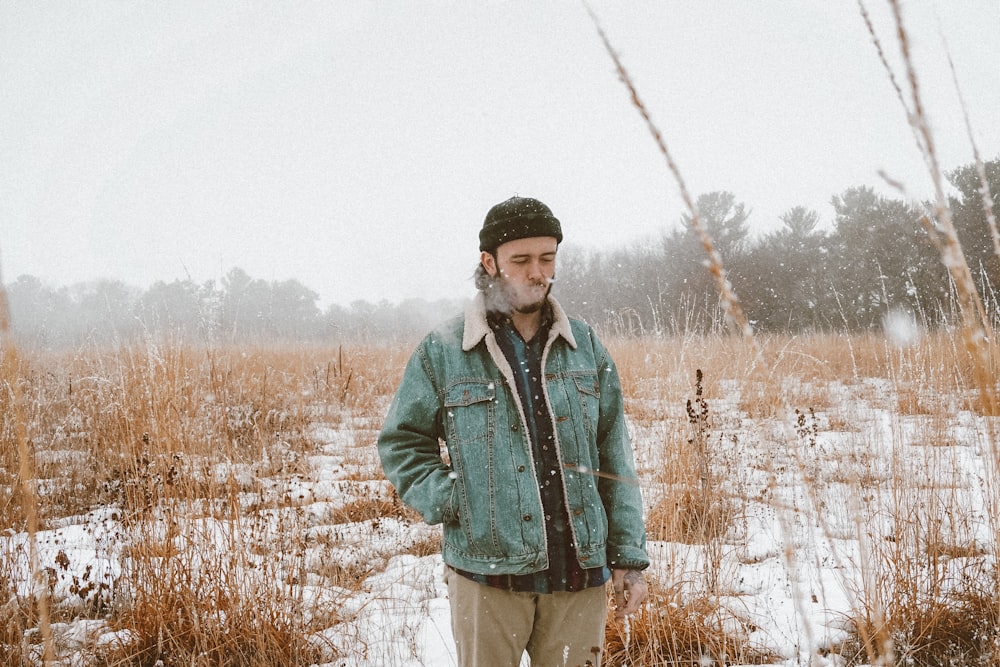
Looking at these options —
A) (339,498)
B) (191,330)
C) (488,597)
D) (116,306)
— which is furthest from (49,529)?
(488,597)

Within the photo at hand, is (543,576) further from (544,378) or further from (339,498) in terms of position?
(339,498)

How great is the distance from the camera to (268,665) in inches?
84.0

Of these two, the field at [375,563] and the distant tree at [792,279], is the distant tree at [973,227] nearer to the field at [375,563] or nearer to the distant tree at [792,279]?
the distant tree at [792,279]

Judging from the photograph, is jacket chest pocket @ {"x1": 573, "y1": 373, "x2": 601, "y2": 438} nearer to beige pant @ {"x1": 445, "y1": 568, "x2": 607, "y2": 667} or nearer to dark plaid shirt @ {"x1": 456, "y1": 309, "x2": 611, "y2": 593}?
dark plaid shirt @ {"x1": 456, "y1": 309, "x2": 611, "y2": 593}

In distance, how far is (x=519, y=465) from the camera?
1.45m

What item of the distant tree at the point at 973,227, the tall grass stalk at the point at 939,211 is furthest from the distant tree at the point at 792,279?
the tall grass stalk at the point at 939,211

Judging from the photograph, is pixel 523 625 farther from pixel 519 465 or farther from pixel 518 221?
pixel 518 221

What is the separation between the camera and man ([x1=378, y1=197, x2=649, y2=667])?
1407mm

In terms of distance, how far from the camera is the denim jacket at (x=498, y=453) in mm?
1398

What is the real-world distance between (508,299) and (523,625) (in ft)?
2.88

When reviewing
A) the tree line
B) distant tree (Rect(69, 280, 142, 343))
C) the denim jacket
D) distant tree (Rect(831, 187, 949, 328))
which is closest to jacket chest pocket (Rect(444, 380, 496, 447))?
the denim jacket

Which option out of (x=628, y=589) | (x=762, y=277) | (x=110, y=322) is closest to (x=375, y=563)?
(x=628, y=589)

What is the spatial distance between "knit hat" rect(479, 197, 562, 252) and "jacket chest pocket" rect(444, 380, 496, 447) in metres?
0.41

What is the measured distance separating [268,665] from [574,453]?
1599 millimetres
